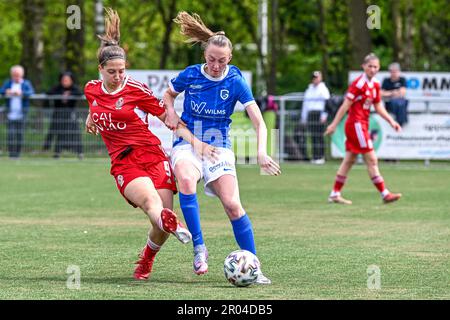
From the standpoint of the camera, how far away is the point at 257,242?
12.0m

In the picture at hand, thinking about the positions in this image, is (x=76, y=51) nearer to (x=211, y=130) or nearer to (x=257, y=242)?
(x=257, y=242)

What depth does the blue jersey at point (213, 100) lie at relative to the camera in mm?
9328

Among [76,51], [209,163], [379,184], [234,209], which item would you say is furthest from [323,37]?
[234,209]

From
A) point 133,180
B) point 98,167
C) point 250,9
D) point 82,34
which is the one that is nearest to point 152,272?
point 133,180

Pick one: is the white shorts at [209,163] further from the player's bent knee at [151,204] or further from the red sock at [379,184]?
the red sock at [379,184]

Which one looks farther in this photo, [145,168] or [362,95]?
[362,95]

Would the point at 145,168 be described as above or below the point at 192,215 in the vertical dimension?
above

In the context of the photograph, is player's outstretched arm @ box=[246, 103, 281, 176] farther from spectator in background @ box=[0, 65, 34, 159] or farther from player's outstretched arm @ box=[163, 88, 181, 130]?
spectator in background @ box=[0, 65, 34, 159]

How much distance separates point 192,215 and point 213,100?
933mm

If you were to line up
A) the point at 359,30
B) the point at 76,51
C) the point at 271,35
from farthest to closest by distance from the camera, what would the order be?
1. the point at 271,35
2. the point at 76,51
3. the point at 359,30

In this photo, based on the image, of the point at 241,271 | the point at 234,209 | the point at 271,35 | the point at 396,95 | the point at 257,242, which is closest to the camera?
the point at 241,271

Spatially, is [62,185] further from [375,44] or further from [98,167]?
[375,44]

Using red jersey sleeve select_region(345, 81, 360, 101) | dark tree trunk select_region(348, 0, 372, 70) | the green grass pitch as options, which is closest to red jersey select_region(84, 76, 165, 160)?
the green grass pitch

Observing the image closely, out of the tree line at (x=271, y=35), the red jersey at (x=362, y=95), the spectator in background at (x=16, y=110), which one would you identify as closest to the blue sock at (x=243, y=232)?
the red jersey at (x=362, y=95)
